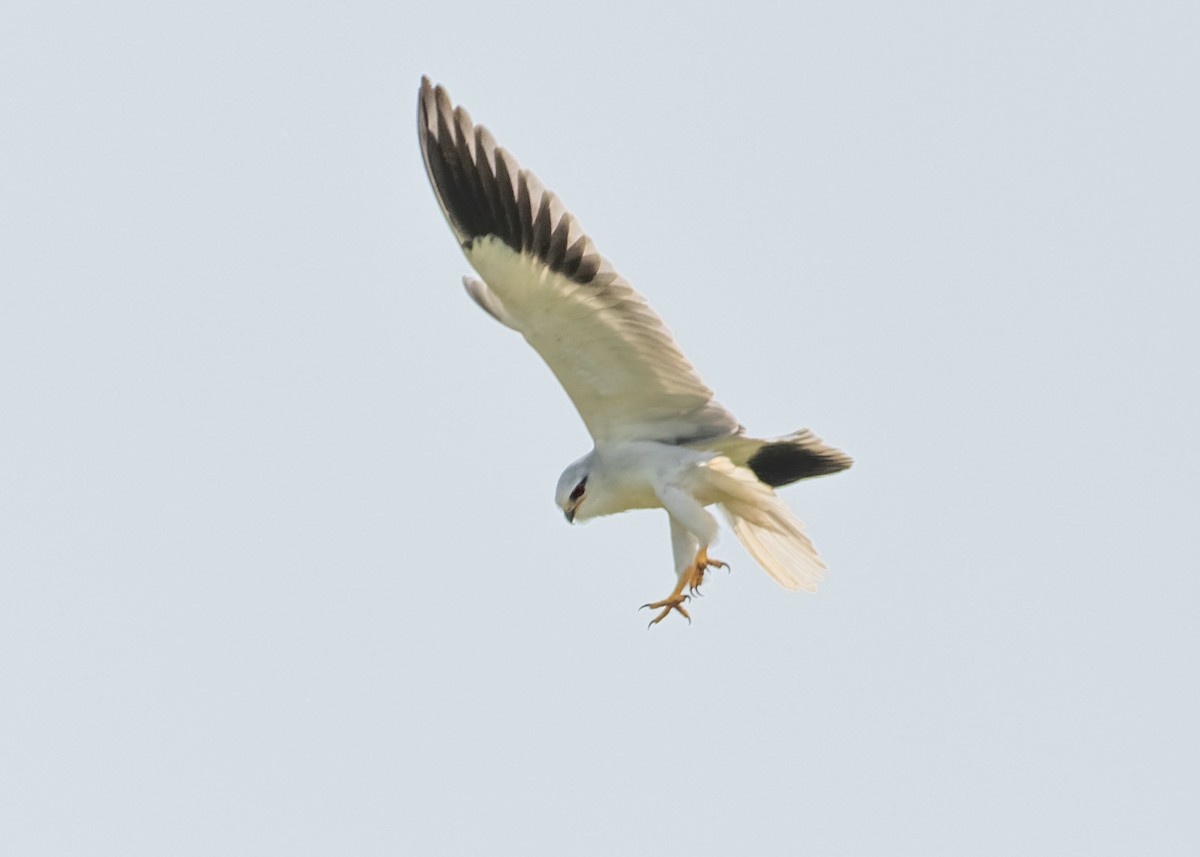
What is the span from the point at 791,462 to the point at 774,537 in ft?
1.29

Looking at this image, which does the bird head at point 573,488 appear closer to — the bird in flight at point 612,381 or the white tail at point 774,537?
the bird in flight at point 612,381

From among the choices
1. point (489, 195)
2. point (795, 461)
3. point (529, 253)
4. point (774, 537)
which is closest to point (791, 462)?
point (795, 461)

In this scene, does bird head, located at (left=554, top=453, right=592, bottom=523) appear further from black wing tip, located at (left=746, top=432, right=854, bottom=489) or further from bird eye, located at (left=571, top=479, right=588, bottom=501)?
black wing tip, located at (left=746, top=432, right=854, bottom=489)

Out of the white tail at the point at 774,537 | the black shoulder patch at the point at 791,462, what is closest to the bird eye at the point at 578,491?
the white tail at the point at 774,537

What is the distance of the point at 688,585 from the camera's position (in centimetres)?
1188

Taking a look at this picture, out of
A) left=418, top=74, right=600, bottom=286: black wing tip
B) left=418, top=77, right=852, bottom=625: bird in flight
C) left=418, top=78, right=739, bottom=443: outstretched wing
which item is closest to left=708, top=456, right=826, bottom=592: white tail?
left=418, top=77, right=852, bottom=625: bird in flight

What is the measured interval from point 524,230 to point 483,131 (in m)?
0.50

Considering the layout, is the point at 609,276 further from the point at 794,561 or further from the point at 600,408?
the point at 794,561

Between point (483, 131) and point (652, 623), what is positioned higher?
point (483, 131)

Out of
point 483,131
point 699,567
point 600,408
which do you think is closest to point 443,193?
point 483,131

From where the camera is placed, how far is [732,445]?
476 inches

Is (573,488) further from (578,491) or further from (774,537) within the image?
(774,537)

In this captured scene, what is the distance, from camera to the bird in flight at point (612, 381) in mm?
11391

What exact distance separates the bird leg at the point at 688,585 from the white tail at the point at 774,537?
348 mm
